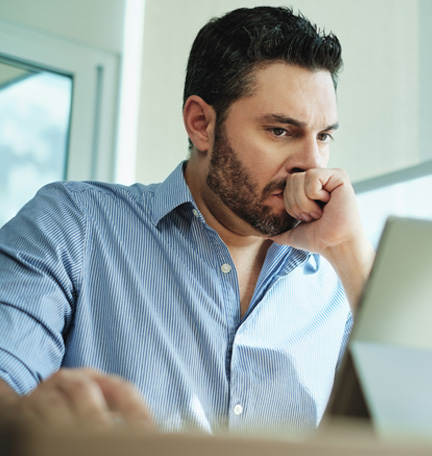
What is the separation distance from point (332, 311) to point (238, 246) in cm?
28

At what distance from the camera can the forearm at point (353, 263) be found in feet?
4.30

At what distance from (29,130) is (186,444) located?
8.60 feet

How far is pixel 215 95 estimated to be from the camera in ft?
5.31

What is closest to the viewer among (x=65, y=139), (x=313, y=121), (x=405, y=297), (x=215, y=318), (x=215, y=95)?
(x=405, y=297)

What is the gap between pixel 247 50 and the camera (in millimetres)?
1565

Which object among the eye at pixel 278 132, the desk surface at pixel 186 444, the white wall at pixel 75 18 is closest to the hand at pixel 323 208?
the eye at pixel 278 132

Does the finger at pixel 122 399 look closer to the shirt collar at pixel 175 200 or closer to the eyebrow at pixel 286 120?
the shirt collar at pixel 175 200

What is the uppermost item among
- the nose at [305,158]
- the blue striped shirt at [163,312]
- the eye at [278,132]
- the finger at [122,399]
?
the eye at [278,132]

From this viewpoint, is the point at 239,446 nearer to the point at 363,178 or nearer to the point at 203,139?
the point at 203,139

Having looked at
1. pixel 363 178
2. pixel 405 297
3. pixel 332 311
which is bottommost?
pixel 332 311

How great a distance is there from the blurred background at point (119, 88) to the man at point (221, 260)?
1.23 ft

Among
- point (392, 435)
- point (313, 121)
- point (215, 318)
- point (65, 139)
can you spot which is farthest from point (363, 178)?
point (392, 435)

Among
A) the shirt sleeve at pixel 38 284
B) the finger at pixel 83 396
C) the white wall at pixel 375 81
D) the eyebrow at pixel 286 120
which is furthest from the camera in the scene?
the white wall at pixel 375 81

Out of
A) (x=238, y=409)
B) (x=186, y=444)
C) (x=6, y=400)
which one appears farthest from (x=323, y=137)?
(x=186, y=444)
